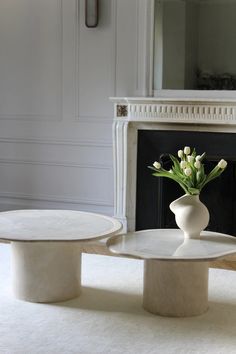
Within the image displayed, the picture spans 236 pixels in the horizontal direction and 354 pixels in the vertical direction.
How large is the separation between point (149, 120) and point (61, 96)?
870 mm

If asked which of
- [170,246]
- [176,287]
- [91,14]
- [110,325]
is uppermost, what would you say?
[91,14]

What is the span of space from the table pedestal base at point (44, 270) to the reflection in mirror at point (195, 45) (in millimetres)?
2029

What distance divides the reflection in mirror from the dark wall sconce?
19.8 inches

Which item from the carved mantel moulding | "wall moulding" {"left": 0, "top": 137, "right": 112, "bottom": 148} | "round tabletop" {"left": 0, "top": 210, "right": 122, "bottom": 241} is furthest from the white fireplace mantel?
"round tabletop" {"left": 0, "top": 210, "right": 122, "bottom": 241}

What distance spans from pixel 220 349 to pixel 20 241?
1072 mm

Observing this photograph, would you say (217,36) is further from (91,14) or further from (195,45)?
(91,14)

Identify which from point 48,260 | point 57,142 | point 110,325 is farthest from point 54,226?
point 57,142

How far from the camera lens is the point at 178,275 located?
9.93 ft

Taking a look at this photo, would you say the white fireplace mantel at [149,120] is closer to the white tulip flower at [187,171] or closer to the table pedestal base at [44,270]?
the white tulip flower at [187,171]

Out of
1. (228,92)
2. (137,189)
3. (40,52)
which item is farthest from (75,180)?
(228,92)

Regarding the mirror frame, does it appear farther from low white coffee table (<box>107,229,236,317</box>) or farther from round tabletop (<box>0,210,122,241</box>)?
low white coffee table (<box>107,229,236,317</box>)

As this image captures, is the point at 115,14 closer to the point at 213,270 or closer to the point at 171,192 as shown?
the point at 171,192

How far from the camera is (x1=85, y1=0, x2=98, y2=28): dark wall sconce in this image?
16.1 feet

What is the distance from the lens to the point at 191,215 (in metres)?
3.13
